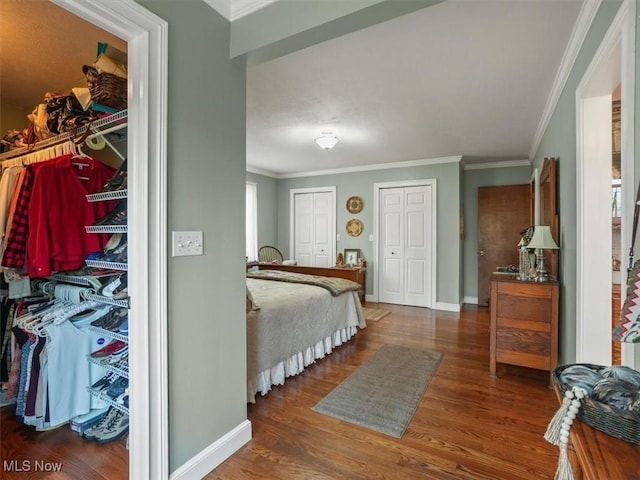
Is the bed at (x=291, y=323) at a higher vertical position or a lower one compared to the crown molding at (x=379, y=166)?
lower

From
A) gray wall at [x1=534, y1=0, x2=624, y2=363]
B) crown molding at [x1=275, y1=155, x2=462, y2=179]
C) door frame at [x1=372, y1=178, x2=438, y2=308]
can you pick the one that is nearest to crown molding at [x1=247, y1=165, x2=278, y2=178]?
crown molding at [x1=275, y1=155, x2=462, y2=179]

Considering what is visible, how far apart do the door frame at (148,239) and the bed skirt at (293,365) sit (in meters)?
0.95

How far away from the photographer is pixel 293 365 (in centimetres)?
276

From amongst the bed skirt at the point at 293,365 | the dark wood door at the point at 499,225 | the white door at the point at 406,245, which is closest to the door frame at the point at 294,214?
the white door at the point at 406,245

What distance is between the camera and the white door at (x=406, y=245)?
209 inches

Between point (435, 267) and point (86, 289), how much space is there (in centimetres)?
462

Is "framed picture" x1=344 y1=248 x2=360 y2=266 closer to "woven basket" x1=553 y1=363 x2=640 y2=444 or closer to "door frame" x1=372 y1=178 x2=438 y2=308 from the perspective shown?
"door frame" x1=372 y1=178 x2=438 y2=308

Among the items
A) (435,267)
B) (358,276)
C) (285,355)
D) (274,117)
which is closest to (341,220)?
(358,276)

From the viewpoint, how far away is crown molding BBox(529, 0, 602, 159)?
1635mm

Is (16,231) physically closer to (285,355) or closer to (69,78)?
(69,78)

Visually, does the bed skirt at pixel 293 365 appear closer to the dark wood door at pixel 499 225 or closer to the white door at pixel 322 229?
the white door at pixel 322 229

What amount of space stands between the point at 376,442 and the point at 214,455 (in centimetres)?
89

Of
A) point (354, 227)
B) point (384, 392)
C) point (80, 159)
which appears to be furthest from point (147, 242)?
point (354, 227)

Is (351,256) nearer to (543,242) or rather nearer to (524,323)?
(524,323)
